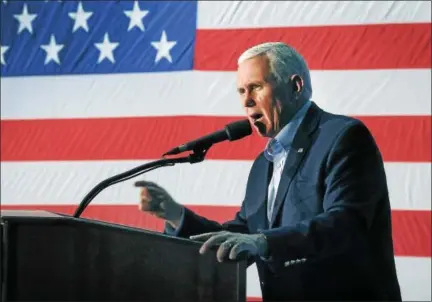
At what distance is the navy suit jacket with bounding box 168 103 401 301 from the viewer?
50.4 inches

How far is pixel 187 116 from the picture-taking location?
2795mm

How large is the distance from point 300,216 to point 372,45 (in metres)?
1.49

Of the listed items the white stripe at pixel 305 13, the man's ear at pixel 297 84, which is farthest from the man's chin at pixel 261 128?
the white stripe at pixel 305 13

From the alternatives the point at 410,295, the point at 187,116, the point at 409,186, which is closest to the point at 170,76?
the point at 187,116

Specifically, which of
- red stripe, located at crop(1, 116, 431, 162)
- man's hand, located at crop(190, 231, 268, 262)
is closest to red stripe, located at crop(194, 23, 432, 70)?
red stripe, located at crop(1, 116, 431, 162)

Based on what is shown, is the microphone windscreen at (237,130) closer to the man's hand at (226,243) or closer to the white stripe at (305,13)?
the man's hand at (226,243)

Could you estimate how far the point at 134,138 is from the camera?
9.32 feet

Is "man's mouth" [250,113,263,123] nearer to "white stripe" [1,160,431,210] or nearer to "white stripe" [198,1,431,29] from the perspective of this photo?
"white stripe" [1,160,431,210]

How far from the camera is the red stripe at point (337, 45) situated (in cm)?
264

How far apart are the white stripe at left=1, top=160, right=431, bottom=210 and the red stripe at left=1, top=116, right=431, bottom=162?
4cm

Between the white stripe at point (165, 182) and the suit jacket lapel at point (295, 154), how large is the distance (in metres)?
1.23

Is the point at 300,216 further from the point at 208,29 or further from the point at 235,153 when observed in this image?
the point at 208,29

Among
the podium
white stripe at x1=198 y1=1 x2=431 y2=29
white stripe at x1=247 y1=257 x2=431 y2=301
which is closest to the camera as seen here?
the podium

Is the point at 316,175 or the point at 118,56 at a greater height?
the point at 118,56
